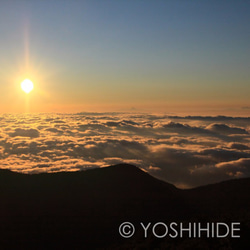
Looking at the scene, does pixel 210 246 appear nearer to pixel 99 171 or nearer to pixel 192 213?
pixel 192 213

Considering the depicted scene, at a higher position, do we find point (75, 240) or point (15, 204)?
Answer: point (15, 204)

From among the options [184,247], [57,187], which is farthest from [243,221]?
[57,187]
